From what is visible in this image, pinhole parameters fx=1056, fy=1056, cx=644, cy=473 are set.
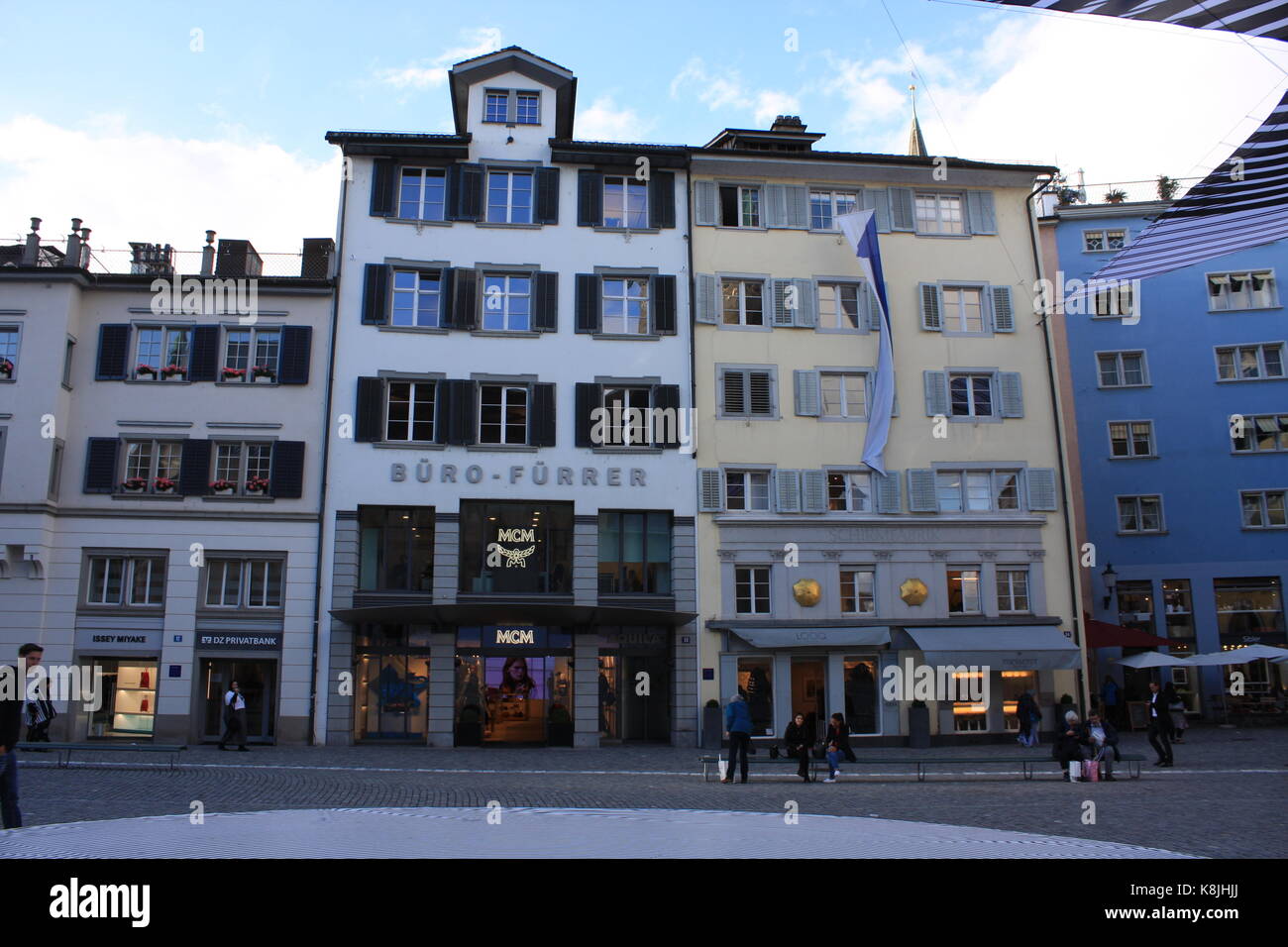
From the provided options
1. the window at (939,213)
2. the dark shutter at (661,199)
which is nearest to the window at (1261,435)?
the window at (939,213)

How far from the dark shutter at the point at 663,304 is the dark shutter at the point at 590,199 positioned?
2.79 meters

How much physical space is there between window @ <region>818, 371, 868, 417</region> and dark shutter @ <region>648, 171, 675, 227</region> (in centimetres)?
713

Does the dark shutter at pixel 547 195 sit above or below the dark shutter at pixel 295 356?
above

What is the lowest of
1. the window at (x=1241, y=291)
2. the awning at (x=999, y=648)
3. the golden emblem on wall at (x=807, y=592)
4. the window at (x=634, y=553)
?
the awning at (x=999, y=648)

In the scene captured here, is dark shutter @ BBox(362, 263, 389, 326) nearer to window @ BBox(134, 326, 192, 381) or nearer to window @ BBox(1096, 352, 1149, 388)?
window @ BBox(134, 326, 192, 381)

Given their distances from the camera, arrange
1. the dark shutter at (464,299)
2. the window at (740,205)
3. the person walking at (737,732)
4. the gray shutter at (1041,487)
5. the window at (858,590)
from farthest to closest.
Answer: the window at (740,205)
the gray shutter at (1041,487)
the dark shutter at (464,299)
the window at (858,590)
the person walking at (737,732)

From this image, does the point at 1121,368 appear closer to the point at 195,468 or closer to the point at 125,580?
the point at 195,468

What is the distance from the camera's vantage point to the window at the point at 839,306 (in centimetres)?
3450

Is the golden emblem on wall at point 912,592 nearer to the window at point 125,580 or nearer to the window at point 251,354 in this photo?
the window at point 251,354

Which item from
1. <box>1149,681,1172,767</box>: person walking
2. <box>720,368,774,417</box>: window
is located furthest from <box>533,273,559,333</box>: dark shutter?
<box>1149,681,1172,767</box>: person walking

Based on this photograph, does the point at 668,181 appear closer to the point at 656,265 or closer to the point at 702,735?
the point at 656,265
